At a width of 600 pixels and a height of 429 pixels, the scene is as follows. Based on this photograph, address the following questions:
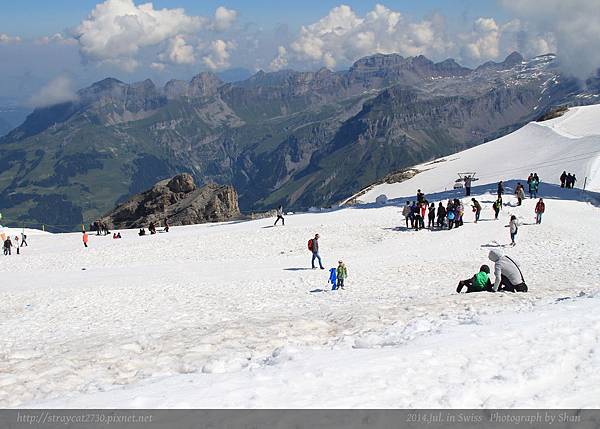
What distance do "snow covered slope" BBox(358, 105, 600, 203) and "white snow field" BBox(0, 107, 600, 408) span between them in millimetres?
17599

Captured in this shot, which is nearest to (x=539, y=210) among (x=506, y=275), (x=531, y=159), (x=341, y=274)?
(x=341, y=274)

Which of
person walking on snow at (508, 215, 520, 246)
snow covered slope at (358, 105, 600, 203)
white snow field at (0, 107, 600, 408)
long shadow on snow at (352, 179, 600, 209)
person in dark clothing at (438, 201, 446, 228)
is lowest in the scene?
white snow field at (0, 107, 600, 408)

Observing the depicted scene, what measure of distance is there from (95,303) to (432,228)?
23.7m

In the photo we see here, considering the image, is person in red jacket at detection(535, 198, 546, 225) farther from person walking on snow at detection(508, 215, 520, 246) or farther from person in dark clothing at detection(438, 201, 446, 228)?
person in dark clothing at detection(438, 201, 446, 228)

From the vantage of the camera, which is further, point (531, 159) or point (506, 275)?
point (531, 159)

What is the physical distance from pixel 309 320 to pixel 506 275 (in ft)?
23.9

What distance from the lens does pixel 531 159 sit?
69312 mm

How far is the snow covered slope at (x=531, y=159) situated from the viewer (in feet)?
196

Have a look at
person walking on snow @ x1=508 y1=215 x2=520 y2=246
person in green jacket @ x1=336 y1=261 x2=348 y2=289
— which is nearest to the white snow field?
person in green jacket @ x1=336 y1=261 x2=348 y2=289

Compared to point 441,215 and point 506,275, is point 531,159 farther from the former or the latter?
point 506,275

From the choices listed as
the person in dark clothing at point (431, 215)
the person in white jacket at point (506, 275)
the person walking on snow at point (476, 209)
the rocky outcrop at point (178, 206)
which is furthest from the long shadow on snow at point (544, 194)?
the rocky outcrop at point (178, 206)

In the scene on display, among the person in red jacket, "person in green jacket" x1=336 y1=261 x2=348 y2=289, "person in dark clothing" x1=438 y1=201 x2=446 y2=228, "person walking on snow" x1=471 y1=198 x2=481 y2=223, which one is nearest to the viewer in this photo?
"person in green jacket" x1=336 y1=261 x2=348 y2=289

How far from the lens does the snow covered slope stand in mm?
59656

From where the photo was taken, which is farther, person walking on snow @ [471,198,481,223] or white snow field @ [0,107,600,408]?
person walking on snow @ [471,198,481,223]
